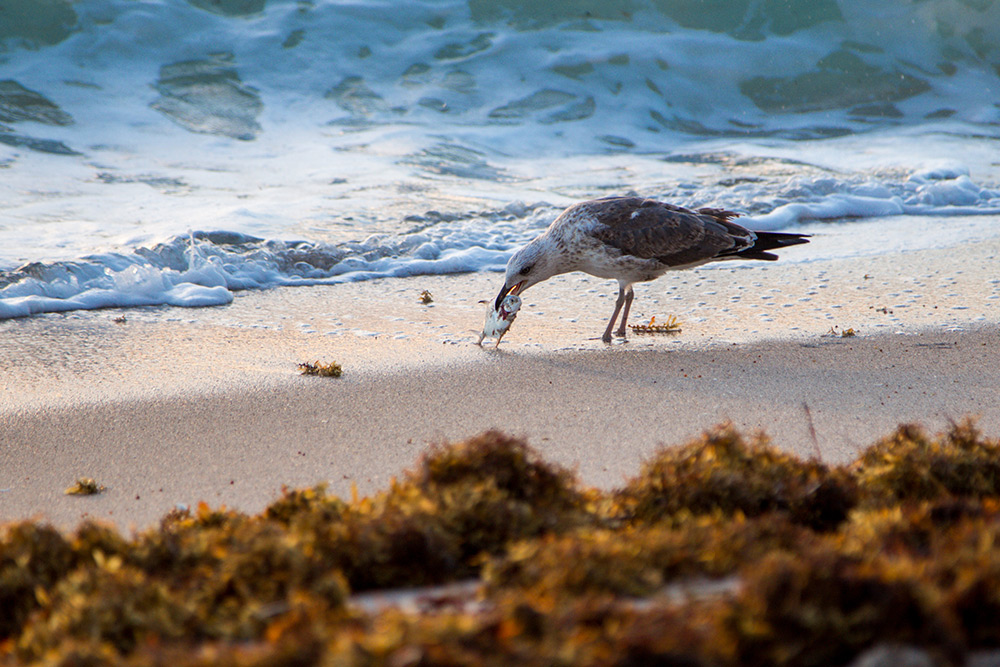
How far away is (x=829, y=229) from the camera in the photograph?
9242 mm

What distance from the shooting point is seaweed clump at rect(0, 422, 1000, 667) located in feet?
3.64

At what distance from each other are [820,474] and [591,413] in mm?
1979

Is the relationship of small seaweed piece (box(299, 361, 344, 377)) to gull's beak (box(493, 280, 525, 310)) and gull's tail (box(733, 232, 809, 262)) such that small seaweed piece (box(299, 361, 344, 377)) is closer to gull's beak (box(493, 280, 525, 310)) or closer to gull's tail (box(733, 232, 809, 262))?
gull's beak (box(493, 280, 525, 310))

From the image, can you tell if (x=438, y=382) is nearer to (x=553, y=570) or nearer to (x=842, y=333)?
(x=842, y=333)

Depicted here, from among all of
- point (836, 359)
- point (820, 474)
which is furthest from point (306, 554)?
point (836, 359)

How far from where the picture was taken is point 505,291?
590 centimetres

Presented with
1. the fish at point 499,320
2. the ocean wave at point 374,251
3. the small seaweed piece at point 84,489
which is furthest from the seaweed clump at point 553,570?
the ocean wave at point 374,251

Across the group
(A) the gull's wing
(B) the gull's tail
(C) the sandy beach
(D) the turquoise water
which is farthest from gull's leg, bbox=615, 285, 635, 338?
(D) the turquoise water

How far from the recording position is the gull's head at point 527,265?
6090mm

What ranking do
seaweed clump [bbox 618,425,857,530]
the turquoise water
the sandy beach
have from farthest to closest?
1. the turquoise water
2. the sandy beach
3. seaweed clump [bbox 618,425,857,530]

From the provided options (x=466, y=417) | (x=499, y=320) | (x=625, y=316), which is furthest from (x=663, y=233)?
(x=466, y=417)

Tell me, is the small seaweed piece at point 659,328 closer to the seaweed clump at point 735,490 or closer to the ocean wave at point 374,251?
the ocean wave at point 374,251

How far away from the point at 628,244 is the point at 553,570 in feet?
15.8

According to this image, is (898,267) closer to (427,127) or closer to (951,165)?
(951,165)
